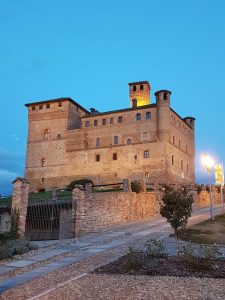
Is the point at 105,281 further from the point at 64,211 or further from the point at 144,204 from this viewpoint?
the point at 144,204

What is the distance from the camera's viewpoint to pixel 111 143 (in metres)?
64.3

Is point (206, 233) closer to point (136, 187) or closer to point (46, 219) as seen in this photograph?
point (46, 219)

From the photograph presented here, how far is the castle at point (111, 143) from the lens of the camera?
198 ft

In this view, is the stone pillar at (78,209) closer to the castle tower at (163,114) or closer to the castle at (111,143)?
the castle at (111,143)

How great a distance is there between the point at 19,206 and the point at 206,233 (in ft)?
36.9

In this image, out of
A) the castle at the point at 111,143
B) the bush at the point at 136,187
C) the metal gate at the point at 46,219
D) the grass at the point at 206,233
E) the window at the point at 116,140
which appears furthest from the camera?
the window at the point at 116,140

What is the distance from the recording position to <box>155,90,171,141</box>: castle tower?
5988 cm

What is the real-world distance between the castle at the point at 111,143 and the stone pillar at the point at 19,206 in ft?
126

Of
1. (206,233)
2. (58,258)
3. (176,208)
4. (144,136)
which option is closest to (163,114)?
(144,136)

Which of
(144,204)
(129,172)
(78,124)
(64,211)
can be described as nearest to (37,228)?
(64,211)

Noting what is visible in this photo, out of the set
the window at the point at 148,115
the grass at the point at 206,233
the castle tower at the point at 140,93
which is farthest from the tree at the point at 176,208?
the castle tower at the point at 140,93

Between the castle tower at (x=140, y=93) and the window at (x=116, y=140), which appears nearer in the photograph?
the window at (x=116, y=140)

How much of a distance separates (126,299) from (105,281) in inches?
67.6

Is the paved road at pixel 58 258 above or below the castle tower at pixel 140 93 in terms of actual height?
below
